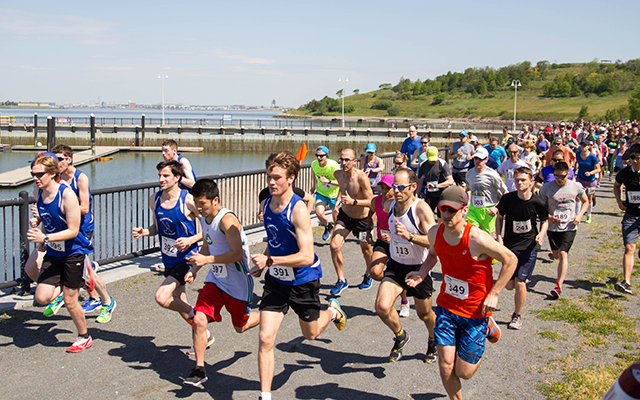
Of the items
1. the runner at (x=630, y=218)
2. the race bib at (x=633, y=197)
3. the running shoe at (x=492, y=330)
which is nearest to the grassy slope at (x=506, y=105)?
the runner at (x=630, y=218)

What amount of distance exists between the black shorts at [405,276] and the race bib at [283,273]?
50.0 inches

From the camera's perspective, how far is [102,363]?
16.5 feet

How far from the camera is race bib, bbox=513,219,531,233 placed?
631cm

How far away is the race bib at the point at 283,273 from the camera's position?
437 cm

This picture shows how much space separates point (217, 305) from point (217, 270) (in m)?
0.32

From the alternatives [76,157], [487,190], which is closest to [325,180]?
[487,190]

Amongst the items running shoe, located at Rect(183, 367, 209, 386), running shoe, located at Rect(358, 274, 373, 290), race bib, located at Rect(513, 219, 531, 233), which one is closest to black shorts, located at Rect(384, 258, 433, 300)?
race bib, located at Rect(513, 219, 531, 233)

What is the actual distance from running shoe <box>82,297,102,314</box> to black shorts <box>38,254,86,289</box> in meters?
1.11

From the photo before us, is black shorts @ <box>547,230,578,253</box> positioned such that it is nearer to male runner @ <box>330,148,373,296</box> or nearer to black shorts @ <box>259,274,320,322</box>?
male runner @ <box>330,148,373,296</box>

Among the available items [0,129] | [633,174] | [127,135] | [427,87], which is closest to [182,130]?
[127,135]

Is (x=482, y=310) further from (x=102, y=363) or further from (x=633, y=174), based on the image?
(x=633, y=174)

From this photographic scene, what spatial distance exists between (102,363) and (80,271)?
39.4 inches

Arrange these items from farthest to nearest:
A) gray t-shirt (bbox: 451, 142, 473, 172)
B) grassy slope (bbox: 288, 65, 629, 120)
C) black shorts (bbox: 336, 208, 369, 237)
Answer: grassy slope (bbox: 288, 65, 629, 120) < gray t-shirt (bbox: 451, 142, 473, 172) < black shorts (bbox: 336, 208, 369, 237)

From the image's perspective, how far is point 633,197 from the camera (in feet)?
24.9
